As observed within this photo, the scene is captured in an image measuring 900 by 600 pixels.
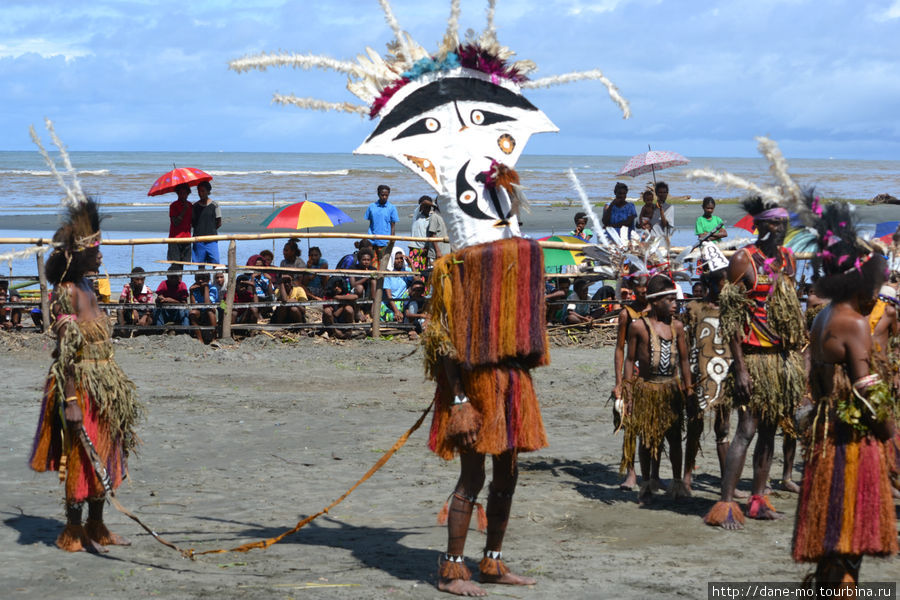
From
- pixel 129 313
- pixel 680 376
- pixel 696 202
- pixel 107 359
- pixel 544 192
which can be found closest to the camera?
pixel 107 359

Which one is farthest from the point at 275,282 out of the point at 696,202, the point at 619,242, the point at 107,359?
the point at 696,202

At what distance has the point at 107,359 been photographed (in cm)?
556

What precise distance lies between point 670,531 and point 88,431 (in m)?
3.27

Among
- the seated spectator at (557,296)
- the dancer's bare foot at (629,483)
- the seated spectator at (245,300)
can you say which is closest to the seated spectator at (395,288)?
the seated spectator at (245,300)

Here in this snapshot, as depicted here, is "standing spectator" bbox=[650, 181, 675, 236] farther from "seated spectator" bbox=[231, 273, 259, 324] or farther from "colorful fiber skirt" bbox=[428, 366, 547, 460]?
"colorful fiber skirt" bbox=[428, 366, 547, 460]

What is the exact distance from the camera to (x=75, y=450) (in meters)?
5.42

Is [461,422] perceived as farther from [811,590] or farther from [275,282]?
[275,282]

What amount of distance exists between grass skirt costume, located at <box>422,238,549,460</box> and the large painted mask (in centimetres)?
18

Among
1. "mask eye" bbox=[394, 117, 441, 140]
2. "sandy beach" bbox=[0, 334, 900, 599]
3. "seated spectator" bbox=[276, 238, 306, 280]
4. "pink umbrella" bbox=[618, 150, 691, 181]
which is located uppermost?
"pink umbrella" bbox=[618, 150, 691, 181]

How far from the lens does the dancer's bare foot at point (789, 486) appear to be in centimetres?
708

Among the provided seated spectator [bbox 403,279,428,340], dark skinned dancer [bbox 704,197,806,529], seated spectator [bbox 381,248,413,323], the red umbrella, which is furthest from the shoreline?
dark skinned dancer [bbox 704,197,806,529]

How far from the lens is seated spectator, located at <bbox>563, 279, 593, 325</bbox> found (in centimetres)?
1359

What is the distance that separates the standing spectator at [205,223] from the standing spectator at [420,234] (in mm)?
2537

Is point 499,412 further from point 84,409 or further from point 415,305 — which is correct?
point 415,305
